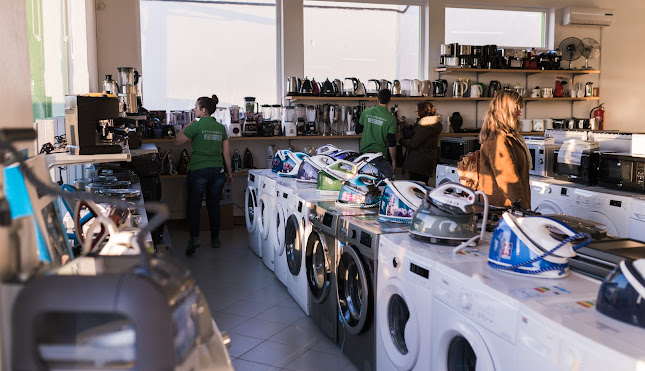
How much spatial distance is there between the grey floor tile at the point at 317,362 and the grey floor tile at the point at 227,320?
2.40 ft

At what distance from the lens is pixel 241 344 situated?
409 centimetres

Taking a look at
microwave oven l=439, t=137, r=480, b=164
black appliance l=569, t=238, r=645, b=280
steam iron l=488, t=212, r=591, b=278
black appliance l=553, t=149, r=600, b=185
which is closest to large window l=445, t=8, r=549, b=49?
microwave oven l=439, t=137, r=480, b=164

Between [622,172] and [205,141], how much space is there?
4.01 metres

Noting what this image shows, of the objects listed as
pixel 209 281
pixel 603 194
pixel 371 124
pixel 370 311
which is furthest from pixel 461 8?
pixel 370 311

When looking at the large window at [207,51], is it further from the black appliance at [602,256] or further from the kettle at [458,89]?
the black appliance at [602,256]

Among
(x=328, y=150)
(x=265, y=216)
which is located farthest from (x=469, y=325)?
(x=328, y=150)

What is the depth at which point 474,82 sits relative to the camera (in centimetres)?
934

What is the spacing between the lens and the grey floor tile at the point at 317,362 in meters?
3.70

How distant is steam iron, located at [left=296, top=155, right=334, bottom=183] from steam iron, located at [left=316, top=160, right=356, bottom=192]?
45 cm

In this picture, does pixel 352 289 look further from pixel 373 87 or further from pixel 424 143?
pixel 373 87

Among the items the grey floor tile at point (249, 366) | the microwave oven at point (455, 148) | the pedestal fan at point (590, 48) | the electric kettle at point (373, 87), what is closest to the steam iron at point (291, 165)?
the microwave oven at point (455, 148)

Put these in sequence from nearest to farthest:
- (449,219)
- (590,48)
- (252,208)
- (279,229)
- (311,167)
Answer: (449,219) < (279,229) < (311,167) < (252,208) < (590,48)

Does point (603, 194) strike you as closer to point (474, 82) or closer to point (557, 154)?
point (557, 154)

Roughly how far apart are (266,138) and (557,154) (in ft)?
12.5
